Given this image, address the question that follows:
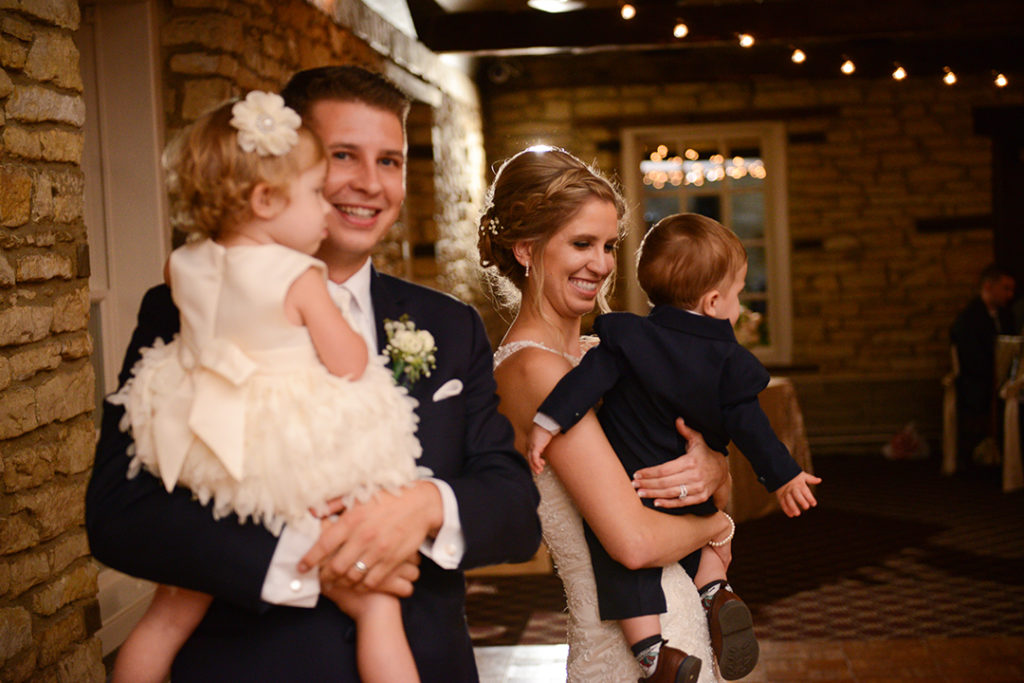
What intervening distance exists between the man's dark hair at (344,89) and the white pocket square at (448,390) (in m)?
0.41

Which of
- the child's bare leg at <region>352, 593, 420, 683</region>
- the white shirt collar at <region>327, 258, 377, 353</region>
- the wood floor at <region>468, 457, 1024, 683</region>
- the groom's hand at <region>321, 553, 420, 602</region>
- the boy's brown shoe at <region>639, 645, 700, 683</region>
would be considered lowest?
the wood floor at <region>468, 457, 1024, 683</region>

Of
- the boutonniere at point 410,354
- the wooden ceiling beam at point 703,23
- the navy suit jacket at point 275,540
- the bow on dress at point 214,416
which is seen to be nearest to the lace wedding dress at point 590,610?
the navy suit jacket at point 275,540

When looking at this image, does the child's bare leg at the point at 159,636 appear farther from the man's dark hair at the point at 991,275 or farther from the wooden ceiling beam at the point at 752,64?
the man's dark hair at the point at 991,275

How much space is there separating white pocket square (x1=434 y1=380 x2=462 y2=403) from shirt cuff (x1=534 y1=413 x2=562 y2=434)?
1.26ft

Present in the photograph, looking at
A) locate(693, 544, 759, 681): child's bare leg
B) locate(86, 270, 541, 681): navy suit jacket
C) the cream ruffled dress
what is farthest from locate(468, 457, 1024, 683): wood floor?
the cream ruffled dress

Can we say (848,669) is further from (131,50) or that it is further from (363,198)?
(131,50)

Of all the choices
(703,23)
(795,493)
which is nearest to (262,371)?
(795,493)

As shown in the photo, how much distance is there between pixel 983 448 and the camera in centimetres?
805

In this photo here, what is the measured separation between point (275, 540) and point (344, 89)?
68cm

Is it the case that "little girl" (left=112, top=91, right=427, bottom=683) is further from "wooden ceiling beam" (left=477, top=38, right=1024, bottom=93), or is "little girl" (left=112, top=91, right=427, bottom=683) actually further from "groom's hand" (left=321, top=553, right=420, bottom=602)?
"wooden ceiling beam" (left=477, top=38, right=1024, bottom=93)

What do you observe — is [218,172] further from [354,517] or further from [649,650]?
[649,650]

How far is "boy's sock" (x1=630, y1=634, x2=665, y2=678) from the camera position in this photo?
6.23 feet

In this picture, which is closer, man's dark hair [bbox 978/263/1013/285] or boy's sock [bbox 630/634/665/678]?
boy's sock [bbox 630/634/665/678]

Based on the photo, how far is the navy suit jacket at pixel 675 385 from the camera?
192 cm
